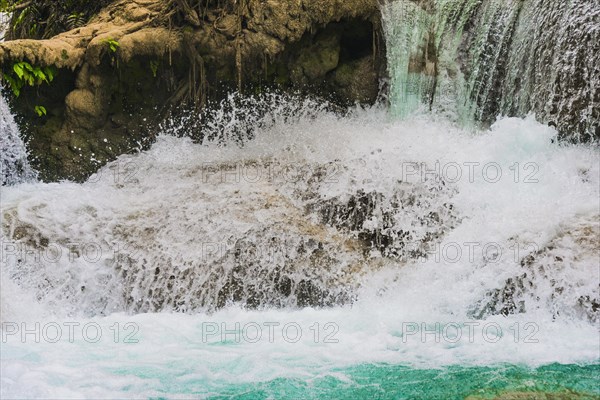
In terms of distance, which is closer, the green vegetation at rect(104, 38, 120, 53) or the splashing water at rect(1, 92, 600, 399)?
the splashing water at rect(1, 92, 600, 399)

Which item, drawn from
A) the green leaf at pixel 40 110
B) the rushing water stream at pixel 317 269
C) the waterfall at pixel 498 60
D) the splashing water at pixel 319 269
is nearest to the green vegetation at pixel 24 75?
the green leaf at pixel 40 110

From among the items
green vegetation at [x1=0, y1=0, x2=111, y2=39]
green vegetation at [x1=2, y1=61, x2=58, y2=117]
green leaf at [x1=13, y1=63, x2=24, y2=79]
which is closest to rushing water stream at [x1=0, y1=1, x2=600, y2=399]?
green vegetation at [x1=2, y1=61, x2=58, y2=117]

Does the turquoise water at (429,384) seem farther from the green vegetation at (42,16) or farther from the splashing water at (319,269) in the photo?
the green vegetation at (42,16)

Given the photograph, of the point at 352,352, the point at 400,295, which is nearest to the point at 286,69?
the point at 400,295

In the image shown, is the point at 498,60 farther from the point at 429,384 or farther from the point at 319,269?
the point at 429,384

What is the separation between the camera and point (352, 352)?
4.97m

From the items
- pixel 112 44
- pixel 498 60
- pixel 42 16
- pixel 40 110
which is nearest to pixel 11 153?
pixel 40 110

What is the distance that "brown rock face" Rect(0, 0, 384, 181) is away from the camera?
7.79 meters

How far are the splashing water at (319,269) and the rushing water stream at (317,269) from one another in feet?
0.05

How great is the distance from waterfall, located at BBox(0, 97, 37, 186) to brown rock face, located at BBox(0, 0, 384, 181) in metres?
0.17

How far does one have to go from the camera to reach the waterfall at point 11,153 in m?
7.67

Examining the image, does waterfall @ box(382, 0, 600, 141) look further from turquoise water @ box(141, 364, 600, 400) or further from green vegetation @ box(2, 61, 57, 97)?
green vegetation @ box(2, 61, 57, 97)

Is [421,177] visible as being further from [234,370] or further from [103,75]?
[103,75]

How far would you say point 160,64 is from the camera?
26.1ft
